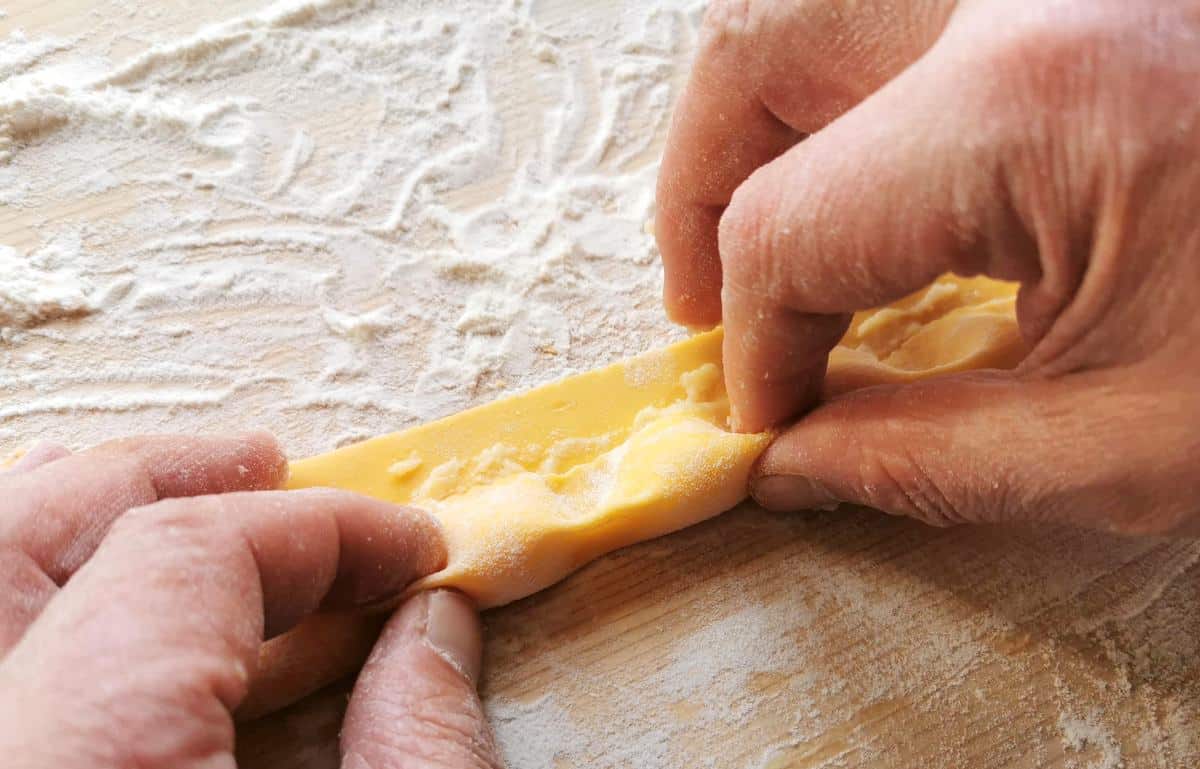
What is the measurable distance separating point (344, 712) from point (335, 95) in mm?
829

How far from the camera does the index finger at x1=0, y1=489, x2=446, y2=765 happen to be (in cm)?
50

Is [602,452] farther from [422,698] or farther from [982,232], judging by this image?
[982,232]

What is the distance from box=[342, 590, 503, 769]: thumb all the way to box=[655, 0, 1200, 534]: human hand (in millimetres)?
368

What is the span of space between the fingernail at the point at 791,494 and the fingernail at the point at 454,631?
1.08ft

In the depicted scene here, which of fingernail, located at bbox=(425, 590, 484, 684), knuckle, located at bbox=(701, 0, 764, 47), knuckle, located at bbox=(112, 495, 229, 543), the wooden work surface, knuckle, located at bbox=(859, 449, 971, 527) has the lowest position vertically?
the wooden work surface

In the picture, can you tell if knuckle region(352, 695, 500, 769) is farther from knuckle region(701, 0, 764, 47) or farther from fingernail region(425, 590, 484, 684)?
knuckle region(701, 0, 764, 47)

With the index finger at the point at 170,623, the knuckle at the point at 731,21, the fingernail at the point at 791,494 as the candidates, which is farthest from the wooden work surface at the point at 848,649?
the knuckle at the point at 731,21

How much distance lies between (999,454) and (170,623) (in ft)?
2.07

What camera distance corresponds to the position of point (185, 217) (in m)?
1.07

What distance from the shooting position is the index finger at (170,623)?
1.65ft


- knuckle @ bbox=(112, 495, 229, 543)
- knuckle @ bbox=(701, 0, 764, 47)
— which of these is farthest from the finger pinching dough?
knuckle @ bbox=(701, 0, 764, 47)

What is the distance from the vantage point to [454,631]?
0.78 meters

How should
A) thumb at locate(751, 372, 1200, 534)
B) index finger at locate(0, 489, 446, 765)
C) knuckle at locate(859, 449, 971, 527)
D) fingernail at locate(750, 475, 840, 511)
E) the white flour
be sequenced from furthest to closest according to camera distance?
1. the white flour
2. fingernail at locate(750, 475, 840, 511)
3. knuckle at locate(859, 449, 971, 527)
4. thumb at locate(751, 372, 1200, 534)
5. index finger at locate(0, 489, 446, 765)

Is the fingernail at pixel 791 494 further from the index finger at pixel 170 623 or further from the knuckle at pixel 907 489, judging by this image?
the index finger at pixel 170 623
